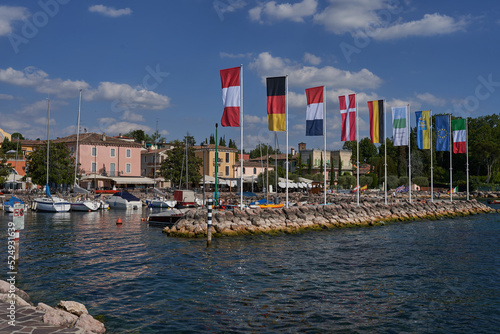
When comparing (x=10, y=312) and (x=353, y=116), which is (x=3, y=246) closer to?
(x=10, y=312)

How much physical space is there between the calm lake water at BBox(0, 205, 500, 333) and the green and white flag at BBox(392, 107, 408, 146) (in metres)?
14.3

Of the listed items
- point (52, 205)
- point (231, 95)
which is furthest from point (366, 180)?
point (231, 95)

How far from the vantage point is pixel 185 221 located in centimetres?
2728

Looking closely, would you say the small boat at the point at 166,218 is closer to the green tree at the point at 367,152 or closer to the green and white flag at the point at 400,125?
the green and white flag at the point at 400,125

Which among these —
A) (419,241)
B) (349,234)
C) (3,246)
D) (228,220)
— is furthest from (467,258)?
(3,246)

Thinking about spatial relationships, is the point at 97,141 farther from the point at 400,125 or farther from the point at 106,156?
the point at 400,125

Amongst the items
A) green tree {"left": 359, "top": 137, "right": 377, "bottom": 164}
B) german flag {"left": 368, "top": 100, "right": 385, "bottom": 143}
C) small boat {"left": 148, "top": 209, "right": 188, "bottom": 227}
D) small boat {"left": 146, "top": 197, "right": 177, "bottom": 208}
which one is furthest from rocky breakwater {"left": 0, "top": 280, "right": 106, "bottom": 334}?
green tree {"left": 359, "top": 137, "right": 377, "bottom": 164}

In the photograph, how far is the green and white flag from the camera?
37938 millimetres

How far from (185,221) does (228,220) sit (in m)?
2.95

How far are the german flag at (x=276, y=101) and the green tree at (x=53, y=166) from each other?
42.3 metres

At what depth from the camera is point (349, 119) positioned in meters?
33.7

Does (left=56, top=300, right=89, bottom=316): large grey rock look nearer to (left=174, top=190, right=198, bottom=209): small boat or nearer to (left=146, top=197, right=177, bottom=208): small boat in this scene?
(left=174, top=190, right=198, bottom=209): small boat

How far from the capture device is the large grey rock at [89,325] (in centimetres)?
881

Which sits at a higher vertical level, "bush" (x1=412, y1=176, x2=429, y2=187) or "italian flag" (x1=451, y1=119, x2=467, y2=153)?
"italian flag" (x1=451, y1=119, x2=467, y2=153)
